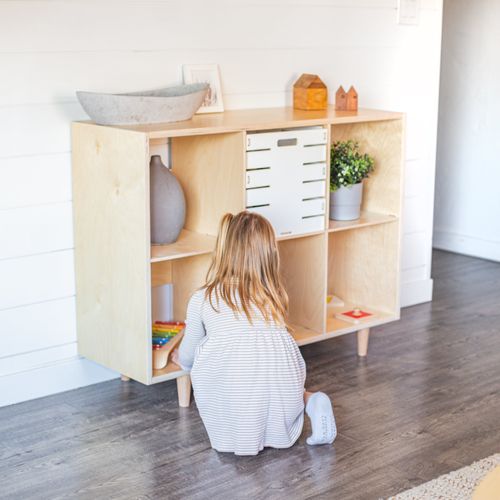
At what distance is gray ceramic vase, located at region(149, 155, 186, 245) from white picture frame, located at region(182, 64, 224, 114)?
37 cm

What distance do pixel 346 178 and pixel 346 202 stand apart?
9 cm

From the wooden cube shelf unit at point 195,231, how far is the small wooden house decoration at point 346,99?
0.11 feet

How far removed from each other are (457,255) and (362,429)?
237 cm

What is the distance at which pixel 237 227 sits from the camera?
251 cm

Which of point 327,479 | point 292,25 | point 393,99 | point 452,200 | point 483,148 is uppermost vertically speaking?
point 292,25

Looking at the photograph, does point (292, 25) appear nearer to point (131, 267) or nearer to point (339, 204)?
point (339, 204)

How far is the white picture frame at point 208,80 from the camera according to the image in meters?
3.08

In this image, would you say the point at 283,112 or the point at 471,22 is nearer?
the point at 283,112

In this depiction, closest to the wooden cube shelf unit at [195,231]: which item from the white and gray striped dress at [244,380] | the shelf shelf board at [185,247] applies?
the shelf shelf board at [185,247]

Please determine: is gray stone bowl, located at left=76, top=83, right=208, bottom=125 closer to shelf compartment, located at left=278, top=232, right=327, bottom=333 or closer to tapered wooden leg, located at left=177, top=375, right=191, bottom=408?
shelf compartment, located at left=278, top=232, right=327, bottom=333

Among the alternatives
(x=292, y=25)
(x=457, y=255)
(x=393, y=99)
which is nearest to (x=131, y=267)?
(x=292, y=25)

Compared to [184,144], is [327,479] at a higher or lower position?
lower

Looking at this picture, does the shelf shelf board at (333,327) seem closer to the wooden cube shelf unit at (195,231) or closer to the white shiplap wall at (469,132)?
the wooden cube shelf unit at (195,231)

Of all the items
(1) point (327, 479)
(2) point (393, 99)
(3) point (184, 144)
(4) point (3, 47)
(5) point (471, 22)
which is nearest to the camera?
(1) point (327, 479)
